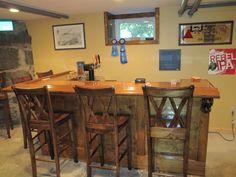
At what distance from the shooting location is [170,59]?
376cm

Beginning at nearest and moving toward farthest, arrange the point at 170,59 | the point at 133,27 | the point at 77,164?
the point at 77,164 → the point at 170,59 → the point at 133,27

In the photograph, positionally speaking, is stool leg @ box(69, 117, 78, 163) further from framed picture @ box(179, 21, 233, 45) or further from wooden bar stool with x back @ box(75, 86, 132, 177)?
framed picture @ box(179, 21, 233, 45)

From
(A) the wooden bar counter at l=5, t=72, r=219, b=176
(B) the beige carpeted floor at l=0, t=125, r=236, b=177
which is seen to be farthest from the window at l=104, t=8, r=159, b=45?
(B) the beige carpeted floor at l=0, t=125, r=236, b=177

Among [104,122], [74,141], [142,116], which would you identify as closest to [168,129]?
[142,116]

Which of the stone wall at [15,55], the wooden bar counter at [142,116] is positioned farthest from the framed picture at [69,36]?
the wooden bar counter at [142,116]

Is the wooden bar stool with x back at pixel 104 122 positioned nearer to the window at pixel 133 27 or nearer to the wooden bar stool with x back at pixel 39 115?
the wooden bar stool with x back at pixel 39 115

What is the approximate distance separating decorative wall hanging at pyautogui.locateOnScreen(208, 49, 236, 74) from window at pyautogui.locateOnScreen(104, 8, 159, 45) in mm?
991

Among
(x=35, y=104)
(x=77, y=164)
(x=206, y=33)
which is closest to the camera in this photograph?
(x=35, y=104)

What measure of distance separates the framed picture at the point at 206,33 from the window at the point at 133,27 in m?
0.47

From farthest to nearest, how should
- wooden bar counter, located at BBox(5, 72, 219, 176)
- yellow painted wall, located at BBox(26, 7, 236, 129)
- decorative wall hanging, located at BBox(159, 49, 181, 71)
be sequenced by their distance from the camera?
1. decorative wall hanging, located at BBox(159, 49, 181, 71)
2. yellow painted wall, located at BBox(26, 7, 236, 129)
3. wooden bar counter, located at BBox(5, 72, 219, 176)

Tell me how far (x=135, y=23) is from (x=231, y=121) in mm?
2508

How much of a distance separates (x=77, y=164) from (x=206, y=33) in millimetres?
2852

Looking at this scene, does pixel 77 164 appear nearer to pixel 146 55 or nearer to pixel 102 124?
pixel 102 124

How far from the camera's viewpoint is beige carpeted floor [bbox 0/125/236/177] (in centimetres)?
252
